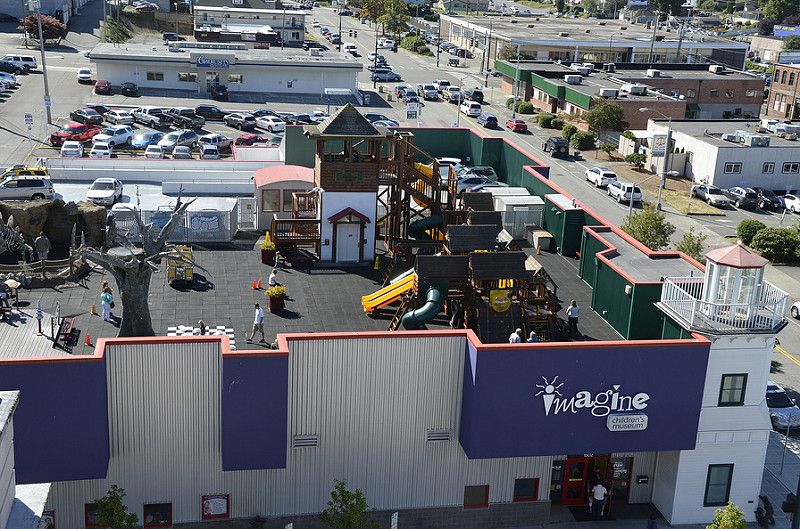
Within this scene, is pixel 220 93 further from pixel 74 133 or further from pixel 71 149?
pixel 71 149

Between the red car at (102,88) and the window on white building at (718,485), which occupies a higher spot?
the red car at (102,88)

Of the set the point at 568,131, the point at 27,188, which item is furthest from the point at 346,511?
the point at 568,131

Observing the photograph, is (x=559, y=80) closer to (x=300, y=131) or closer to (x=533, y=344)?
(x=300, y=131)

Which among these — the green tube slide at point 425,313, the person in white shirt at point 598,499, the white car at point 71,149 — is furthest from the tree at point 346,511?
the white car at point 71,149

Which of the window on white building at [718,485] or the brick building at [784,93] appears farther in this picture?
the brick building at [784,93]

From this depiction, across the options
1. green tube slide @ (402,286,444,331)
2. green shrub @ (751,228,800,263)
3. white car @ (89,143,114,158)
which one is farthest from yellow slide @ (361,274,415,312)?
white car @ (89,143,114,158)

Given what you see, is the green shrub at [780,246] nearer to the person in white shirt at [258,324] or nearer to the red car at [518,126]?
the red car at [518,126]

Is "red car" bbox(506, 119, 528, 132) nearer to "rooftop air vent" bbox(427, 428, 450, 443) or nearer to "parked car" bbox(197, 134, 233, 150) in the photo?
"parked car" bbox(197, 134, 233, 150)
